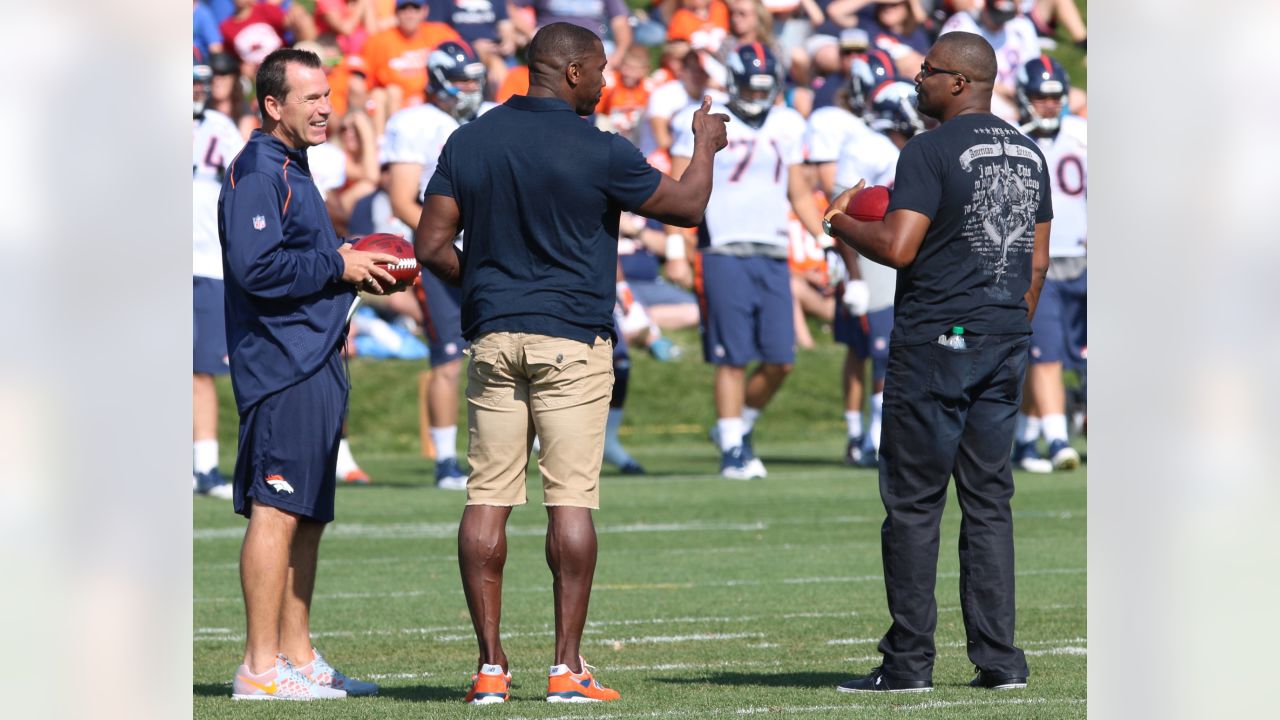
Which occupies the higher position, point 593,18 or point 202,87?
point 593,18

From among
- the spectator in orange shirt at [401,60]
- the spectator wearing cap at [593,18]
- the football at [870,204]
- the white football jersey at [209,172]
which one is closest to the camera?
the football at [870,204]

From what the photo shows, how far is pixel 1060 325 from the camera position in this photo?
13867 mm

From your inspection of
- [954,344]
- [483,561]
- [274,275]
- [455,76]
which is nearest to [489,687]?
[483,561]

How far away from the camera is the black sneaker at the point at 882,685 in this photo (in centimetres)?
578

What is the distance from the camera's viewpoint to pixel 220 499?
12.4 metres

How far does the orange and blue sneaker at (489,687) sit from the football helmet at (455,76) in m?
7.47

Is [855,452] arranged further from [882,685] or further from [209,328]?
[882,685]

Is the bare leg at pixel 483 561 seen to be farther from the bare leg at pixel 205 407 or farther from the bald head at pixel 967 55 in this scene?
the bare leg at pixel 205 407

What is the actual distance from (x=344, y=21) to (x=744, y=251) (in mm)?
7558

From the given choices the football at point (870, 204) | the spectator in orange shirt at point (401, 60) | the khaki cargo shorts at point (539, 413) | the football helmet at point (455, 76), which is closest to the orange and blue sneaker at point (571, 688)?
the khaki cargo shorts at point (539, 413)

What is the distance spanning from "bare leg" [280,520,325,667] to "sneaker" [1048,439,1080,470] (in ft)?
27.8

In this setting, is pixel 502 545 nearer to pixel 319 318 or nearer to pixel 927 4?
pixel 319 318
